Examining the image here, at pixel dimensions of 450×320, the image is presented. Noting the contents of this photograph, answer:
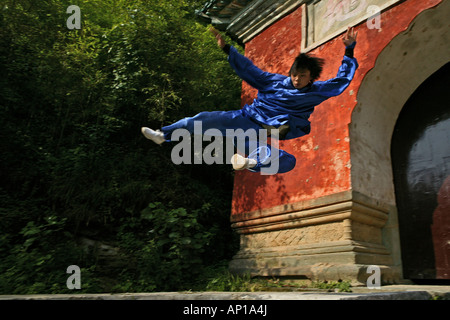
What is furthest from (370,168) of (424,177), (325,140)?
(424,177)

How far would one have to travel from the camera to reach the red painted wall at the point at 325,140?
3763 mm

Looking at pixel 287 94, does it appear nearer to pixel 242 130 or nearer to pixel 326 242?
pixel 242 130

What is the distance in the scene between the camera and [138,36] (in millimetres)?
5859

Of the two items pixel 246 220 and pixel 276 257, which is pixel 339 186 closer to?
pixel 276 257

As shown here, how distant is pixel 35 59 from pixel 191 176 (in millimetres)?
3536

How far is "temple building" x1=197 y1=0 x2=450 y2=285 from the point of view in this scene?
3.65 m

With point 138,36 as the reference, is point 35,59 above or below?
below

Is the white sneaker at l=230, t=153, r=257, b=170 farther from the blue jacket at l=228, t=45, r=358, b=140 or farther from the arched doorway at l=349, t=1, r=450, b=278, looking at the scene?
the arched doorway at l=349, t=1, r=450, b=278

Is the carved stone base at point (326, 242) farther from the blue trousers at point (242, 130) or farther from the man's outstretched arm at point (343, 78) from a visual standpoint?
the man's outstretched arm at point (343, 78)

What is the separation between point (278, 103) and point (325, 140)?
4.33 ft

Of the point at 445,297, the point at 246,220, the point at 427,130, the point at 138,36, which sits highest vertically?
the point at 138,36

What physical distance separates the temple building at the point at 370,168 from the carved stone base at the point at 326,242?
0.01m

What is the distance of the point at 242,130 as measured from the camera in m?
3.22

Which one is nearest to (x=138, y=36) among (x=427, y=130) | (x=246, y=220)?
(x=246, y=220)
